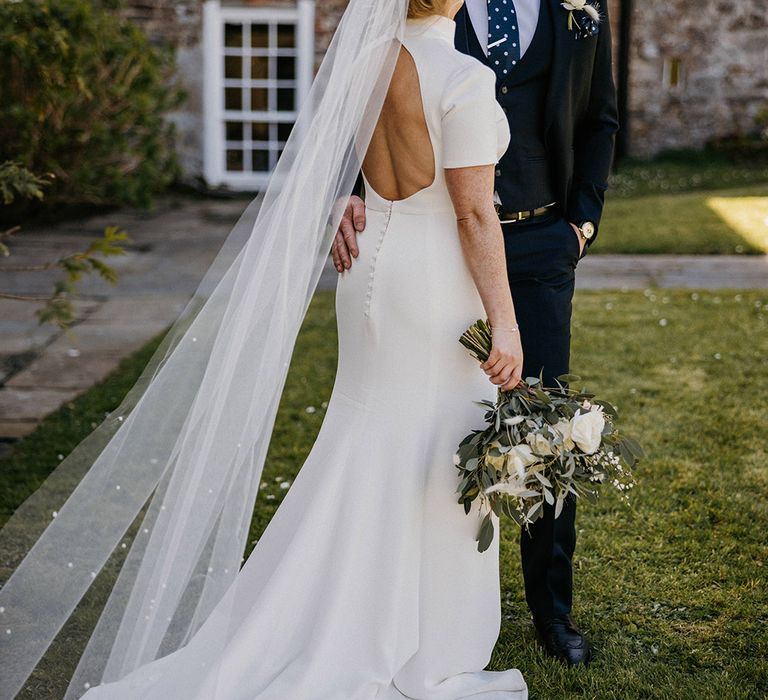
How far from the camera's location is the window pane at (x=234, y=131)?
13391 mm

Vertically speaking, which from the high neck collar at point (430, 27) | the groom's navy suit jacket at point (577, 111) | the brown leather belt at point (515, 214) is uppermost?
the high neck collar at point (430, 27)

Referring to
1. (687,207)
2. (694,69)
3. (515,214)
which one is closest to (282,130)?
(687,207)

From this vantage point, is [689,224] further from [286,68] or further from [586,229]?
[586,229]

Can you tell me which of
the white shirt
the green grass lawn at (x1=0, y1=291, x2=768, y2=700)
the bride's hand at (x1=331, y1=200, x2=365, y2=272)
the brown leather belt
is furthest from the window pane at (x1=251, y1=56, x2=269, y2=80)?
the bride's hand at (x1=331, y1=200, x2=365, y2=272)

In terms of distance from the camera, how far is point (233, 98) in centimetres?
1337

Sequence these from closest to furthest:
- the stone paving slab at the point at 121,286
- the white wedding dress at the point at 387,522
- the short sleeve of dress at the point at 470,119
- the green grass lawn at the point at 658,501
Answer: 1. the short sleeve of dress at the point at 470,119
2. the white wedding dress at the point at 387,522
3. the green grass lawn at the point at 658,501
4. the stone paving slab at the point at 121,286

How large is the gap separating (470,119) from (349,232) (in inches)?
18.2

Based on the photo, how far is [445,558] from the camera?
2.61m

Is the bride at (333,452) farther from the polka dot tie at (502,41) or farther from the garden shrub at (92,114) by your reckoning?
the garden shrub at (92,114)

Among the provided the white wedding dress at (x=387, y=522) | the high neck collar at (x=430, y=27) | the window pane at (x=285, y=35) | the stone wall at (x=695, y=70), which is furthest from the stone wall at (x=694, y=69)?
the white wedding dress at (x=387, y=522)

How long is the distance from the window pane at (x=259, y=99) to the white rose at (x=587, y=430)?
1164cm

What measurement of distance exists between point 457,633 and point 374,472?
48 centimetres

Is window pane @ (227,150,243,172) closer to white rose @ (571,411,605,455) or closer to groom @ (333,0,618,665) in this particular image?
groom @ (333,0,618,665)

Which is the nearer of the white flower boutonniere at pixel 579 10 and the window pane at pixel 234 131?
the white flower boutonniere at pixel 579 10
